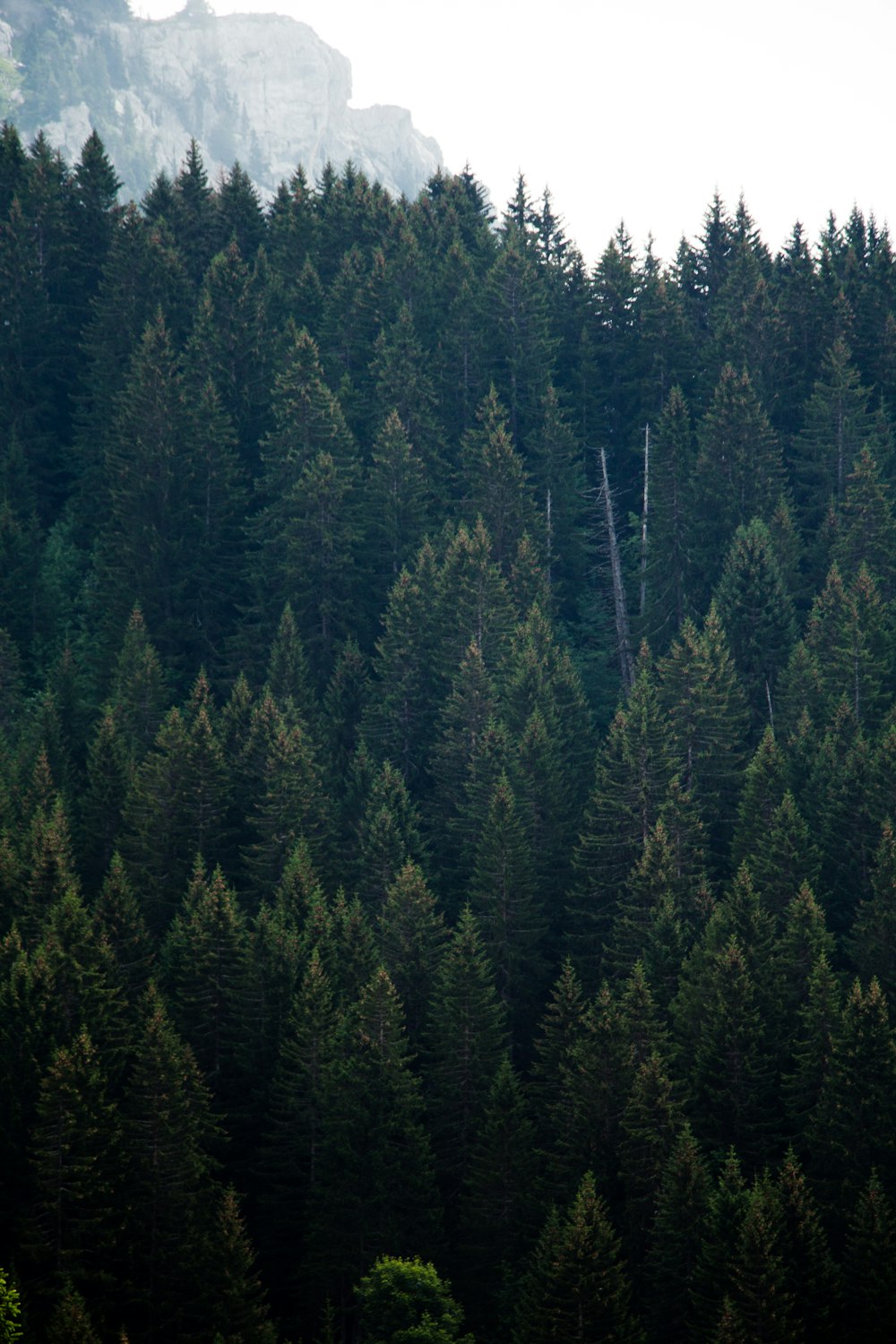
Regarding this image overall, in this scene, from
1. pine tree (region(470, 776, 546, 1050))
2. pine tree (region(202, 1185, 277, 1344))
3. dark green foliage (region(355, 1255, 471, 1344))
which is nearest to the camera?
dark green foliage (region(355, 1255, 471, 1344))

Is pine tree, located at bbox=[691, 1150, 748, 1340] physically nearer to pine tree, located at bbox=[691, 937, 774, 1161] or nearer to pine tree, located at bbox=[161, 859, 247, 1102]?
pine tree, located at bbox=[691, 937, 774, 1161]

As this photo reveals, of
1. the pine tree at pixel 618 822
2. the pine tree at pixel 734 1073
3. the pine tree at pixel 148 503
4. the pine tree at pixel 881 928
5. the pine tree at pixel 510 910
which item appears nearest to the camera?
the pine tree at pixel 734 1073

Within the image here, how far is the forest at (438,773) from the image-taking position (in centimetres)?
4288

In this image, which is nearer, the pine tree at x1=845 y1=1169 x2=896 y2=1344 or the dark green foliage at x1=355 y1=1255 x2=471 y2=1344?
the pine tree at x1=845 y1=1169 x2=896 y2=1344

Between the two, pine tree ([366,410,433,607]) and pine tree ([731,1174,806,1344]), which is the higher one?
pine tree ([366,410,433,607])

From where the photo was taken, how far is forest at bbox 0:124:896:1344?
141ft

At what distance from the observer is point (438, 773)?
65.6 m

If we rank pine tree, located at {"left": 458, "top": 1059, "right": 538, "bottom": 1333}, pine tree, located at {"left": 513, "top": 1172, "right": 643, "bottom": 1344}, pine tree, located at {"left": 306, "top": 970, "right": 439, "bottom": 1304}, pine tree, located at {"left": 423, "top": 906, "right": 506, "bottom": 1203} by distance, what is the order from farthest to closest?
pine tree, located at {"left": 423, "top": 906, "right": 506, "bottom": 1203}
pine tree, located at {"left": 306, "top": 970, "right": 439, "bottom": 1304}
pine tree, located at {"left": 458, "top": 1059, "right": 538, "bottom": 1333}
pine tree, located at {"left": 513, "top": 1172, "right": 643, "bottom": 1344}

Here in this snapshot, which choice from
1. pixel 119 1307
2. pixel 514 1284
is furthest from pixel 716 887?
pixel 119 1307

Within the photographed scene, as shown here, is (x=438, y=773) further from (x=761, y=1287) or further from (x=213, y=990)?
(x=761, y=1287)

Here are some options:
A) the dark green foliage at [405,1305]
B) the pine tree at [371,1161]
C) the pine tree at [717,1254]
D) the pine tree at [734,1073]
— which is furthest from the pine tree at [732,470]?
the dark green foliage at [405,1305]

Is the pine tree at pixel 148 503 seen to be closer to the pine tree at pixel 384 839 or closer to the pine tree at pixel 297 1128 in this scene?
the pine tree at pixel 384 839

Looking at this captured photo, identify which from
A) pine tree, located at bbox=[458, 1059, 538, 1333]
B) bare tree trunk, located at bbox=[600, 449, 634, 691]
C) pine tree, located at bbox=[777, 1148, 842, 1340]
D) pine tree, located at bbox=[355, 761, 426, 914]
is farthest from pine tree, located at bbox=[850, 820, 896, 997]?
bare tree trunk, located at bbox=[600, 449, 634, 691]

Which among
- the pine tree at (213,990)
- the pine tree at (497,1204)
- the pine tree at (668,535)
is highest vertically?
the pine tree at (668,535)
